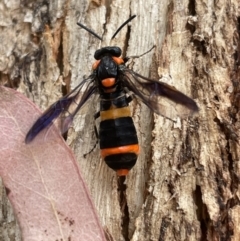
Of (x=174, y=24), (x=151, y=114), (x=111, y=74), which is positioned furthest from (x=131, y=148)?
(x=174, y=24)

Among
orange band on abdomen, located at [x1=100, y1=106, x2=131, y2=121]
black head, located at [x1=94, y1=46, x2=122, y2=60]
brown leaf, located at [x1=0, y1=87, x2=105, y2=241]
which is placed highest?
black head, located at [x1=94, y1=46, x2=122, y2=60]

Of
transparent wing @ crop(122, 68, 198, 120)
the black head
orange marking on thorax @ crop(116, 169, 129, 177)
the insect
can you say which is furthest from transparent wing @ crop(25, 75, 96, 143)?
orange marking on thorax @ crop(116, 169, 129, 177)

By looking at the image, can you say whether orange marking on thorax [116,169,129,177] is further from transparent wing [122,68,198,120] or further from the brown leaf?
transparent wing [122,68,198,120]

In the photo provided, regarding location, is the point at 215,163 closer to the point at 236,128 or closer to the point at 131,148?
the point at 236,128

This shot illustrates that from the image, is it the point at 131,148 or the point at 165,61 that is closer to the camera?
the point at 131,148

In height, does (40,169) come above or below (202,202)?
above

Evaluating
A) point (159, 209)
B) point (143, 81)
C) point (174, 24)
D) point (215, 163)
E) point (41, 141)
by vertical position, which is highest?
point (174, 24)
